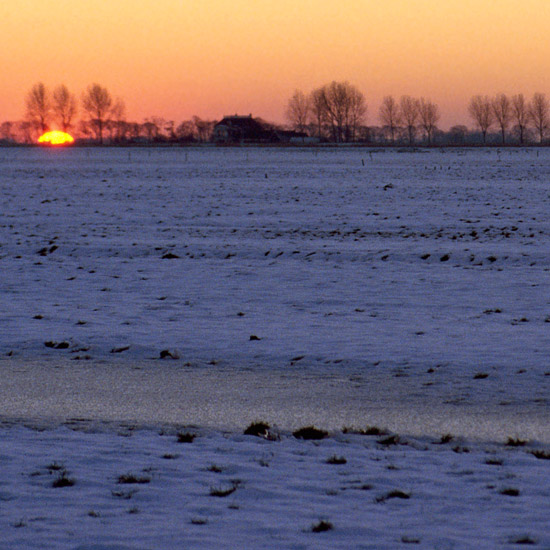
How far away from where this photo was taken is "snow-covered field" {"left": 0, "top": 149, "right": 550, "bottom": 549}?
5141mm

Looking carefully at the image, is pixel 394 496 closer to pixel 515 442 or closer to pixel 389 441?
pixel 389 441

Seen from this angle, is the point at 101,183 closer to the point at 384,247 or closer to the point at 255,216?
the point at 255,216

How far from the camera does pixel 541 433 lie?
6.91 metres

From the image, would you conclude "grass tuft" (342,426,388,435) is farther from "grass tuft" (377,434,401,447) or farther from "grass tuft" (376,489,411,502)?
"grass tuft" (376,489,411,502)

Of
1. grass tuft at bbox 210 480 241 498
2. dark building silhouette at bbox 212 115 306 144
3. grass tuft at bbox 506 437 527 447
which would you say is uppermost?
dark building silhouette at bbox 212 115 306 144

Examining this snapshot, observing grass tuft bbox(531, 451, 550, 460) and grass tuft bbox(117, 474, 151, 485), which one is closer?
grass tuft bbox(117, 474, 151, 485)

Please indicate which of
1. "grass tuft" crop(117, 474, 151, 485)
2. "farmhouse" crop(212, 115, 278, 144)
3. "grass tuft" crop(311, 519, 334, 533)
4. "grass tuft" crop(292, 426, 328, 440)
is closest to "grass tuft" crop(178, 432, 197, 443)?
"grass tuft" crop(292, 426, 328, 440)

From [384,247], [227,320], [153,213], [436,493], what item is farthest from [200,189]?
[436,493]

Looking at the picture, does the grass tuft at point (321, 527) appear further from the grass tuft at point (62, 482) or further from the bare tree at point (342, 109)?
the bare tree at point (342, 109)

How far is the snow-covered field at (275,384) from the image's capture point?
16.9 ft

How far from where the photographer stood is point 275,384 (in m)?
8.63

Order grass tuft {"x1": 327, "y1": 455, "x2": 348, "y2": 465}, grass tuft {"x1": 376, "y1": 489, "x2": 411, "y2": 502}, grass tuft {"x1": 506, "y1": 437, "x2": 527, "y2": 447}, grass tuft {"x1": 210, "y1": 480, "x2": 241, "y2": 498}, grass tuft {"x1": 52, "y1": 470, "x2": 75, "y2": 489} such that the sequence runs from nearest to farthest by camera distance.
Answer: grass tuft {"x1": 376, "y1": 489, "x2": 411, "y2": 502} → grass tuft {"x1": 210, "y1": 480, "x2": 241, "y2": 498} → grass tuft {"x1": 52, "y1": 470, "x2": 75, "y2": 489} → grass tuft {"x1": 327, "y1": 455, "x2": 348, "y2": 465} → grass tuft {"x1": 506, "y1": 437, "x2": 527, "y2": 447}

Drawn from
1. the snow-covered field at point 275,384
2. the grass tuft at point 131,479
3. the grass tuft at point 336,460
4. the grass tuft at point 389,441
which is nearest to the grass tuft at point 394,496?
Answer: the snow-covered field at point 275,384

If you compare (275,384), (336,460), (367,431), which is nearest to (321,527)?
(336,460)
